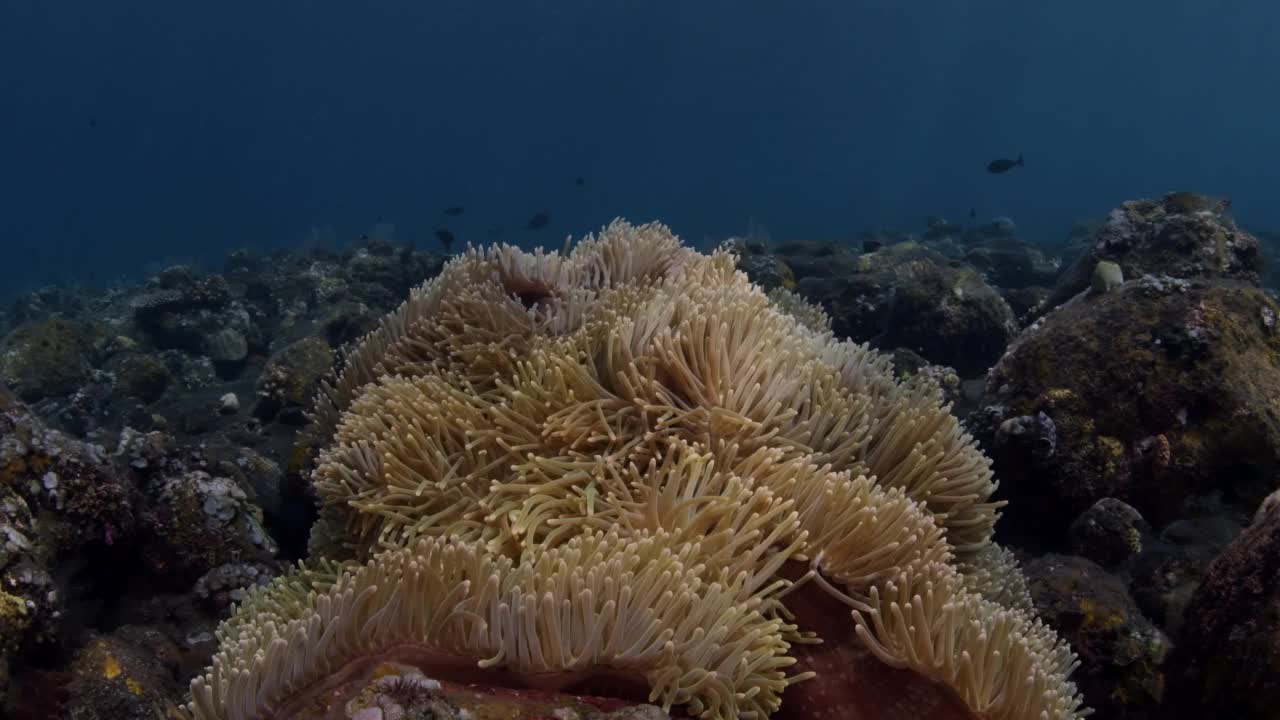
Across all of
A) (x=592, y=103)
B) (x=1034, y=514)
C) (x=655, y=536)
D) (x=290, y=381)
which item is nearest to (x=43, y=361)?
(x=290, y=381)

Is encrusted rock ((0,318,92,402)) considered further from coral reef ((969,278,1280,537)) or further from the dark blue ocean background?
the dark blue ocean background

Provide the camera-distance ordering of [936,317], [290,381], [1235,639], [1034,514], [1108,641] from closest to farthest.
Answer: [1235,639] < [1108,641] < [1034,514] < [936,317] < [290,381]

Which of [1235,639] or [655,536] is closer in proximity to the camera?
[655,536]

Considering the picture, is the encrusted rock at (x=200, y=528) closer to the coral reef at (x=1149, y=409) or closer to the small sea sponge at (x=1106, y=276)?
the coral reef at (x=1149, y=409)

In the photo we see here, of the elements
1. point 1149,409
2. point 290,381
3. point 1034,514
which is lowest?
point 1034,514

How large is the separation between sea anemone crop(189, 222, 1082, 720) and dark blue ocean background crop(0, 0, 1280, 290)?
308 feet

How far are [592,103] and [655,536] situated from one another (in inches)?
4976

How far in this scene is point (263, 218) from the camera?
110 meters

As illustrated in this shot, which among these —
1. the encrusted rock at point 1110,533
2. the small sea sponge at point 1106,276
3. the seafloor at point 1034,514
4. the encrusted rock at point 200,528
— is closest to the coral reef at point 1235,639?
the seafloor at point 1034,514

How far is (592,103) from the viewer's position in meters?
121

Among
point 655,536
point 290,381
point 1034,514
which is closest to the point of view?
point 655,536

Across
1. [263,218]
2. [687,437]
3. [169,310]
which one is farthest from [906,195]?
[687,437]

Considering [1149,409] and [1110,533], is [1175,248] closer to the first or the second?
[1149,409]

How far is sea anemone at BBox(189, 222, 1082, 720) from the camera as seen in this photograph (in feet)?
7.35
